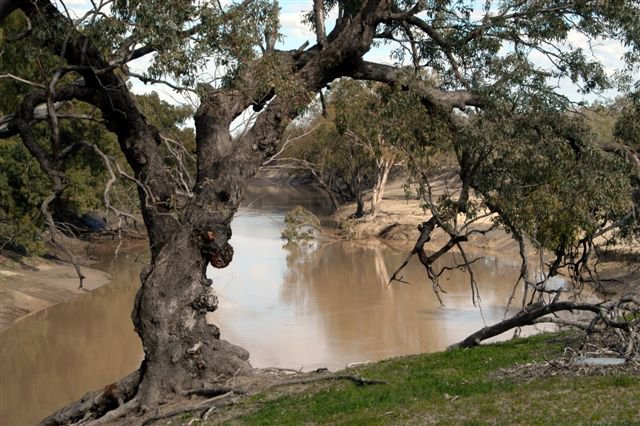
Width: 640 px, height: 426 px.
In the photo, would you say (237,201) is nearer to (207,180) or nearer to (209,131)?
(207,180)

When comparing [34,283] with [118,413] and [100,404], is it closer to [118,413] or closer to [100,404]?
[100,404]

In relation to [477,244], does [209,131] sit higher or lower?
higher

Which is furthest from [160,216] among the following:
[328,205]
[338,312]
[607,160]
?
[328,205]

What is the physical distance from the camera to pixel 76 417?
10609mm

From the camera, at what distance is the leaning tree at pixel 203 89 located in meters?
9.53

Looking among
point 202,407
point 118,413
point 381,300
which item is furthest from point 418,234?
point 202,407

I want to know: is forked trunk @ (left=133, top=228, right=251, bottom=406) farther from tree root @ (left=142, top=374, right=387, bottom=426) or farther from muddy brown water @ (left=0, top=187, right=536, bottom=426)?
muddy brown water @ (left=0, top=187, right=536, bottom=426)

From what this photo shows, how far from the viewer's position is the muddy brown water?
1755 cm

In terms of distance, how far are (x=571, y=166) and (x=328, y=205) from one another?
156 feet

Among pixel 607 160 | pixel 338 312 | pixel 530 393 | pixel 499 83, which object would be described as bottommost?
pixel 338 312

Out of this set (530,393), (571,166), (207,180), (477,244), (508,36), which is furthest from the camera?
(477,244)

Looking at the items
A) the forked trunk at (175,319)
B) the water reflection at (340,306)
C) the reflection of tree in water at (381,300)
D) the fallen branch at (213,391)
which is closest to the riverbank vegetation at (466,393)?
the fallen branch at (213,391)

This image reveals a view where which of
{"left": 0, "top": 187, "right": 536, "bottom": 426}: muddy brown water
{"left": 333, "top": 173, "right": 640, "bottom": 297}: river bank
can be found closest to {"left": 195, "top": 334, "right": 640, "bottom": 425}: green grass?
{"left": 0, "top": 187, "right": 536, "bottom": 426}: muddy brown water

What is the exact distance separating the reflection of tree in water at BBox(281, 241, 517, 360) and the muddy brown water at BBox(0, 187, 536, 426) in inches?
1.3
